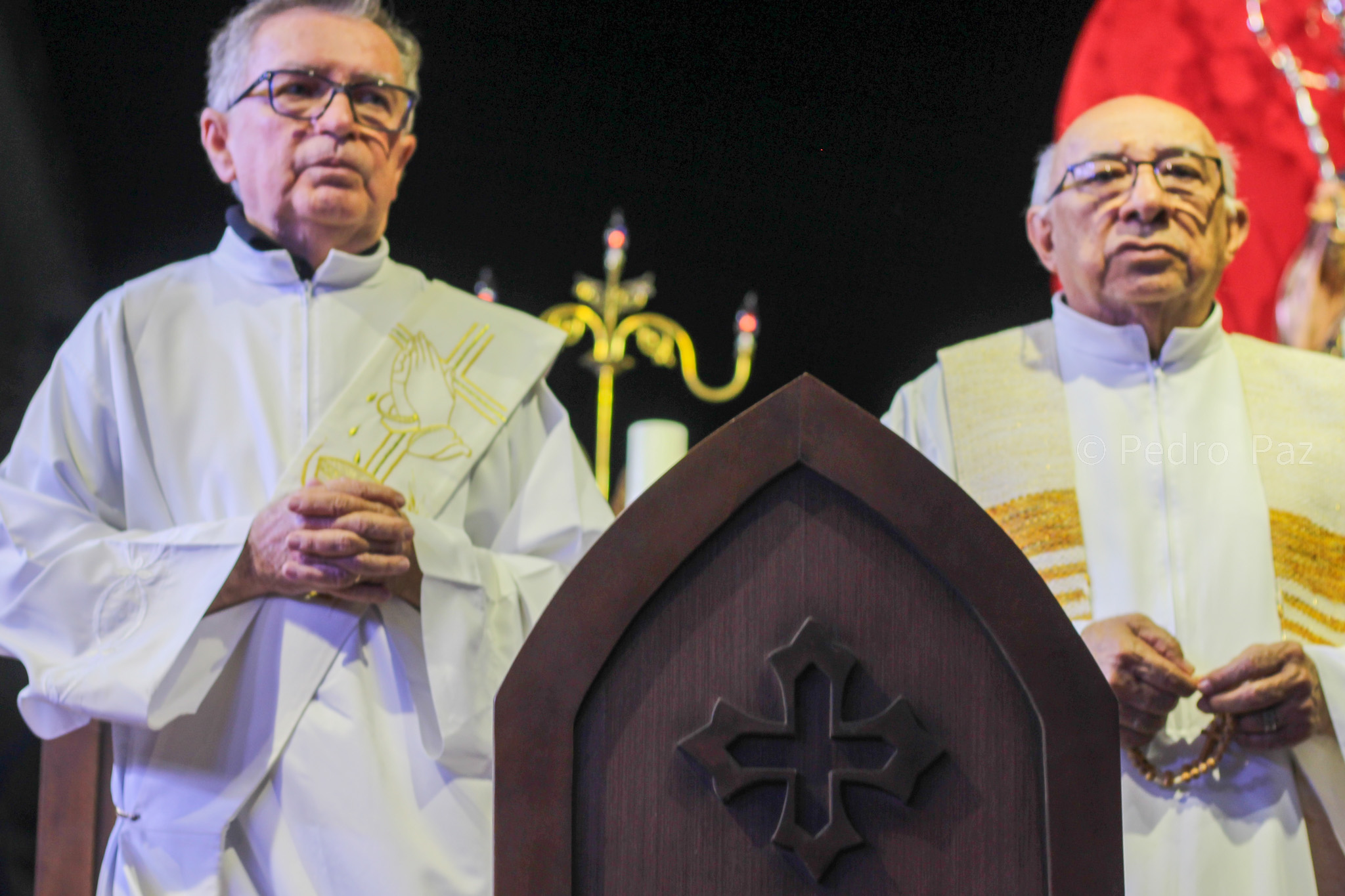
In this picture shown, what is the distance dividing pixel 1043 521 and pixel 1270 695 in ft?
1.71

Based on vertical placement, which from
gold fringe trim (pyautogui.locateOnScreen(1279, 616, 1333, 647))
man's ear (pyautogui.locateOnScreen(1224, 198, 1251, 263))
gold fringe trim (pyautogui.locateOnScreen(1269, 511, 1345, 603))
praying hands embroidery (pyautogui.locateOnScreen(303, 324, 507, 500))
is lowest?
gold fringe trim (pyautogui.locateOnScreen(1279, 616, 1333, 647))

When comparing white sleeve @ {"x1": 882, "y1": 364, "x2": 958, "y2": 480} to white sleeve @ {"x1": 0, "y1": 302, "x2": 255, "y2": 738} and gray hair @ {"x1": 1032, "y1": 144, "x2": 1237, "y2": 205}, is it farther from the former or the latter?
white sleeve @ {"x1": 0, "y1": 302, "x2": 255, "y2": 738}

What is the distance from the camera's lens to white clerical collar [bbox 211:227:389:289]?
2.21m

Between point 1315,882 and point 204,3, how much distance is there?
12.3 feet

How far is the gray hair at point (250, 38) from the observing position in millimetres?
2295

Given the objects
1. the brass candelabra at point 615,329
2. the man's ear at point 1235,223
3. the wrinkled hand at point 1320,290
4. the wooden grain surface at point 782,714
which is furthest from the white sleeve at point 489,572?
the wrinkled hand at point 1320,290

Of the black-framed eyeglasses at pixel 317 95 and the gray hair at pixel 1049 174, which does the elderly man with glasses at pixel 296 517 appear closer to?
the black-framed eyeglasses at pixel 317 95

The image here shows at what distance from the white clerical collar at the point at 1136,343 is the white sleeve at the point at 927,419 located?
11.0 inches

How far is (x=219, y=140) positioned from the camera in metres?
2.32

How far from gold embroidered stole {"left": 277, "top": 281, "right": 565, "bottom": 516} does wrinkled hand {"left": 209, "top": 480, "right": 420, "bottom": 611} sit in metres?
0.15

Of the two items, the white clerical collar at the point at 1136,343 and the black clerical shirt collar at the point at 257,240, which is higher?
the black clerical shirt collar at the point at 257,240

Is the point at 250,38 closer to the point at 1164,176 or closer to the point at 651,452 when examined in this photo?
the point at 651,452

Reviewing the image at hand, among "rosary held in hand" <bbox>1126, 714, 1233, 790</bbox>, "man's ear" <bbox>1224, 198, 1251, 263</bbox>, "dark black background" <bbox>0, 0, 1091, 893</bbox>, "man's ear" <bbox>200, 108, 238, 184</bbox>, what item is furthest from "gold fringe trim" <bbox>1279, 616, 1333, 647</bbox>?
"dark black background" <bbox>0, 0, 1091, 893</bbox>

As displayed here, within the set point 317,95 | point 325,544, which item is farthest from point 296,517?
point 317,95
